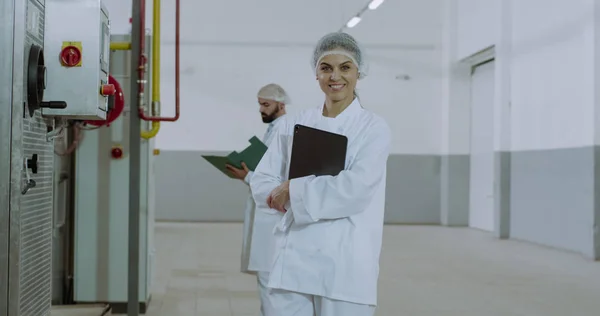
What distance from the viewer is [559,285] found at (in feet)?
16.0

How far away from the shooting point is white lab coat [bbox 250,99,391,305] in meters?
1.70

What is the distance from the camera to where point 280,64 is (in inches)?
392

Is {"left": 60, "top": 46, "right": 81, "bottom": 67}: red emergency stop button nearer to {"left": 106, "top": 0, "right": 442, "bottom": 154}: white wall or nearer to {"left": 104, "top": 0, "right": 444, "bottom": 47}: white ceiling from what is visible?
{"left": 106, "top": 0, "right": 442, "bottom": 154}: white wall

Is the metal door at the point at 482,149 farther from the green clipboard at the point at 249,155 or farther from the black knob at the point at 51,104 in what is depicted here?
the black knob at the point at 51,104

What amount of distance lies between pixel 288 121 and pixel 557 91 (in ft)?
18.8

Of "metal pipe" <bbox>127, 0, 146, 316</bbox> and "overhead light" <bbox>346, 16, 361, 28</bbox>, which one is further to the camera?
"overhead light" <bbox>346, 16, 361, 28</bbox>

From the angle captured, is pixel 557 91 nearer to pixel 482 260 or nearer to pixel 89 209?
pixel 482 260

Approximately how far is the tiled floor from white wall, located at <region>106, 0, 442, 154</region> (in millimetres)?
2568

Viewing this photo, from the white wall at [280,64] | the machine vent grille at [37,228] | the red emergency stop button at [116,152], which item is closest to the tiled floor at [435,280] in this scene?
the red emergency stop button at [116,152]

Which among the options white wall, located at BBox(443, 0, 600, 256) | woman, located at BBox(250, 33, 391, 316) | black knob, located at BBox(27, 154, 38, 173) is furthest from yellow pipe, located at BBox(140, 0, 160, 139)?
white wall, located at BBox(443, 0, 600, 256)

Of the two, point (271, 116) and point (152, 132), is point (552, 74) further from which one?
point (152, 132)

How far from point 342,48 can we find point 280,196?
1.61ft

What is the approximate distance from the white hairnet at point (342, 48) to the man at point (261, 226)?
3.49ft

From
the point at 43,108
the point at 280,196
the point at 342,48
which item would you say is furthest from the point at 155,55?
the point at 280,196
